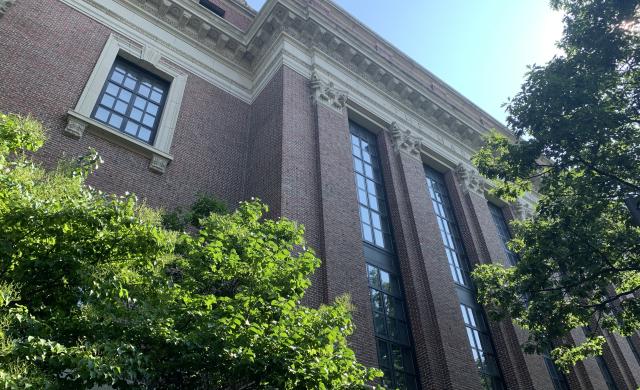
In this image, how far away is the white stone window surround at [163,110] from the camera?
13117 millimetres

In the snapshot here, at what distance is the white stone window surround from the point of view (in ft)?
43.0

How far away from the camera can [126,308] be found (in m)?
6.25

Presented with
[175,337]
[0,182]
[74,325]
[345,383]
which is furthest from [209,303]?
[0,182]

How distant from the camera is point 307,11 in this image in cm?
1906

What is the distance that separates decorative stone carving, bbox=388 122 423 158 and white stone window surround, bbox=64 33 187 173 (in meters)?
8.79

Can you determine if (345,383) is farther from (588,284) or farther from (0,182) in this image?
(588,284)

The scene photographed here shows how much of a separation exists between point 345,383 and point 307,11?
16.0m

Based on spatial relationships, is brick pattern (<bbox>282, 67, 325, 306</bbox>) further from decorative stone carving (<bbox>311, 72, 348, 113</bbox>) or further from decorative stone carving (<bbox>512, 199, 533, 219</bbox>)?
decorative stone carving (<bbox>512, 199, 533, 219</bbox>)

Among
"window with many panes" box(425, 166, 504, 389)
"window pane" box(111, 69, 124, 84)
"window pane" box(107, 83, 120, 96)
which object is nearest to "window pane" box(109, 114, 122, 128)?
"window pane" box(107, 83, 120, 96)

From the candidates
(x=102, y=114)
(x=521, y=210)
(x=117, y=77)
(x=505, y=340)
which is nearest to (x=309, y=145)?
(x=102, y=114)

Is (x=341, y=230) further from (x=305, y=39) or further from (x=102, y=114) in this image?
(x=305, y=39)

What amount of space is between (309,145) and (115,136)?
5961mm

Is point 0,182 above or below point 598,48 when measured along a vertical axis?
below

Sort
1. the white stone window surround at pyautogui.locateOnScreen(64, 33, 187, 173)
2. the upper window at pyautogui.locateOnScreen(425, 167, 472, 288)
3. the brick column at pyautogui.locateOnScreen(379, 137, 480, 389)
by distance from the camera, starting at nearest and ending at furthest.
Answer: the white stone window surround at pyautogui.locateOnScreen(64, 33, 187, 173), the brick column at pyautogui.locateOnScreen(379, 137, 480, 389), the upper window at pyautogui.locateOnScreen(425, 167, 472, 288)
